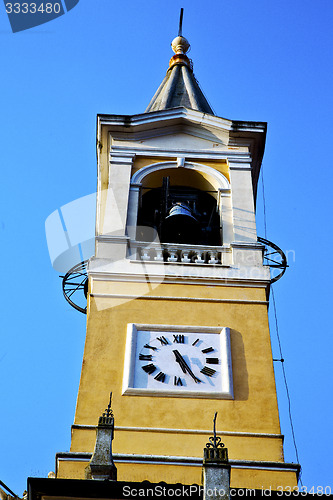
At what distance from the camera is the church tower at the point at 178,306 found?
47.9ft

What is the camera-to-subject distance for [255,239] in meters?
18.6

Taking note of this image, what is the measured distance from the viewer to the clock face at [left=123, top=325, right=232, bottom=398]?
15422 millimetres

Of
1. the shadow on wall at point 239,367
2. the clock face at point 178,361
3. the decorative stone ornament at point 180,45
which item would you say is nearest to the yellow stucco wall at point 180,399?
the shadow on wall at point 239,367

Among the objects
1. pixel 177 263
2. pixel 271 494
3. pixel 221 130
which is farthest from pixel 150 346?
pixel 221 130

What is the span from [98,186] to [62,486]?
1089cm

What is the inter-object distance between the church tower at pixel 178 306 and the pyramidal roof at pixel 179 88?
37 centimetres

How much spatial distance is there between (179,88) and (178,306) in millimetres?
8619

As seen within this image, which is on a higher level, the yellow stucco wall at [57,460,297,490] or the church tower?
the church tower

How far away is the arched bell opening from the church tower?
3cm

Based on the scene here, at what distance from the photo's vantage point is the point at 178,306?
667 inches

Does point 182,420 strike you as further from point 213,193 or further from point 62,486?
point 213,193

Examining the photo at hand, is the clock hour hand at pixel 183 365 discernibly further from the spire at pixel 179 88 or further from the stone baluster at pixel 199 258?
the spire at pixel 179 88

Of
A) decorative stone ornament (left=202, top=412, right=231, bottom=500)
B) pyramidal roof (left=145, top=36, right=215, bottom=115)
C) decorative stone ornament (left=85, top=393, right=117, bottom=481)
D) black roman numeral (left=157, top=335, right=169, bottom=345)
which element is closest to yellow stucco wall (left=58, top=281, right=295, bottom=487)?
black roman numeral (left=157, top=335, right=169, bottom=345)

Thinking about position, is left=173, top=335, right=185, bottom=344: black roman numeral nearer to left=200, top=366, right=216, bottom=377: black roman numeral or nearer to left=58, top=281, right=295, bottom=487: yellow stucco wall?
left=58, top=281, right=295, bottom=487: yellow stucco wall
